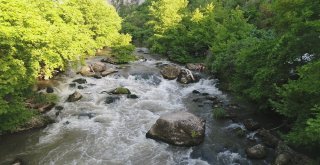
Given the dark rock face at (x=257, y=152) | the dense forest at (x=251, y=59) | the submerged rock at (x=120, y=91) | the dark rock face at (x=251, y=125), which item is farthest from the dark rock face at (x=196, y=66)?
the dark rock face at (x=257, y=152)

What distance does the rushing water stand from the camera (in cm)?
1753

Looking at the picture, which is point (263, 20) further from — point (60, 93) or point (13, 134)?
point (13, 134)

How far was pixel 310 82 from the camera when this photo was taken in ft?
42.3

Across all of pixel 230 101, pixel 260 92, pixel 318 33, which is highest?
pixel 318 33

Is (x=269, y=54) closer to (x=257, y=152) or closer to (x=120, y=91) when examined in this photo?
(x=257, y=152)

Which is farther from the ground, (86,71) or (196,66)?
(196,66)

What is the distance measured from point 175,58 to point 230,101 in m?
16.0

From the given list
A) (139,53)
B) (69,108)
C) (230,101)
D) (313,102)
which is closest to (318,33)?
(313,102)

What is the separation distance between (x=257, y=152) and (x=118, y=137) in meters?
8.48

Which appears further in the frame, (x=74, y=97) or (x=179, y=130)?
(x=74, y=97)

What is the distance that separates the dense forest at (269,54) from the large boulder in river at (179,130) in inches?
172

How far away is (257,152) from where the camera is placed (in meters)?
17.7

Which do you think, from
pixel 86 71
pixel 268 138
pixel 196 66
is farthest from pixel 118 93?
pixel 268 138

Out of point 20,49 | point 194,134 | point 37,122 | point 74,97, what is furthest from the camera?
point 74,97
